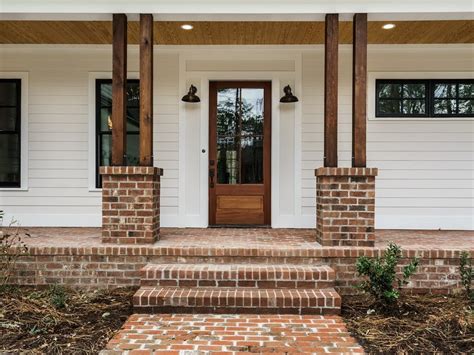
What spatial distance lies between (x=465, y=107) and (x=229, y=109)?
3243 mm

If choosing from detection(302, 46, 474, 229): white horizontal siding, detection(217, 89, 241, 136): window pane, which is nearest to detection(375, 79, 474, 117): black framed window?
detection(302, 46, 474, 229): white horizontal siding

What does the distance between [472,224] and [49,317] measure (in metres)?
5.25

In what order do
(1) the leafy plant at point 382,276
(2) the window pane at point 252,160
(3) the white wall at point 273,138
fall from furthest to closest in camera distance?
1. (2) the window pane at point 252,160
2. (3) the white wall at point 273,138
3. (1) the leafy plant at point 382,276

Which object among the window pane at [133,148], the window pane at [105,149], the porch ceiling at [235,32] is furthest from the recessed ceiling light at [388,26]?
the window pane at [105,149]

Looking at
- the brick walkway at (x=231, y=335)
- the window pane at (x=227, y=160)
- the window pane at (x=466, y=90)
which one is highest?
the window pane at (x=466, y=90)

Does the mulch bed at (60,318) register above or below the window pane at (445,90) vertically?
below

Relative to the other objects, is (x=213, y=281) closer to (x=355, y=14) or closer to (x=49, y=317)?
(x=49, y=317)

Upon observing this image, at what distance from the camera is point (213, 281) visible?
141 inches

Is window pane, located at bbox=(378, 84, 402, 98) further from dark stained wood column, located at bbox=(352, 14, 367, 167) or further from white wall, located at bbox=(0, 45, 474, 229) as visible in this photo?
dark stained wood column, located at bbox=(352, 14, 367, 167)

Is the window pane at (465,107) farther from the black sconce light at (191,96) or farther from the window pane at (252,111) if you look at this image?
the black sconce light at (191,96)

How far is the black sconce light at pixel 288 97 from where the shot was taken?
5.38 meters

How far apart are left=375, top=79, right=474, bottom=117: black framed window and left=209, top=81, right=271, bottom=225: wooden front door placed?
1632 mm

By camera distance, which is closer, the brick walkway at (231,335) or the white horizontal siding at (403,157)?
the brick walkway at (231,335)

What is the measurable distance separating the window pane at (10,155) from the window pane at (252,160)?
3160 mm
